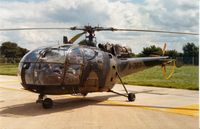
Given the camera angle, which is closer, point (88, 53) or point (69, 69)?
point (69, 69)

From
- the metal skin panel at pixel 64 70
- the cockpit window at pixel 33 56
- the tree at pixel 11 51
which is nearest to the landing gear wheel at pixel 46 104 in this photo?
the metal skin panel at pixel 64 70

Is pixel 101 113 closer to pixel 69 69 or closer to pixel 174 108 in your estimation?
pixel 69 69

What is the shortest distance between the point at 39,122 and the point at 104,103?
14.3ft

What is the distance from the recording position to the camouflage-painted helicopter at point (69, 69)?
Answer: 11.4 m

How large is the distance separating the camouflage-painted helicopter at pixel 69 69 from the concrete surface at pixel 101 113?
0.67 meters

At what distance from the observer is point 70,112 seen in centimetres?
1144

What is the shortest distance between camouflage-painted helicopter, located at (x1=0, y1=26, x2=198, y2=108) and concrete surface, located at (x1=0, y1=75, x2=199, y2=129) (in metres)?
0.67

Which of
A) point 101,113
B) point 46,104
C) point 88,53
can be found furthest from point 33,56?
point 101,113

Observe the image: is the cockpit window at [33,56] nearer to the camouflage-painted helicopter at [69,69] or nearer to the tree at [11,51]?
the camouflage-painted helicopter at [69,69]

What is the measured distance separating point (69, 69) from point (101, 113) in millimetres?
1772

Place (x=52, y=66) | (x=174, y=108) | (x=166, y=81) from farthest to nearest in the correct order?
(x=166, y=81), (x=174, y=108), (x=52, y=66)

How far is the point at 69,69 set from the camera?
→ 1169 cm

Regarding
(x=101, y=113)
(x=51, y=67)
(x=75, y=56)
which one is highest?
(x=75, y=56)

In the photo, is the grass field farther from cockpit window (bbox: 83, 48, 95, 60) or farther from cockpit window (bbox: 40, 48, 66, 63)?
cockpit window (bbox: 40, 48, 66, 63)
